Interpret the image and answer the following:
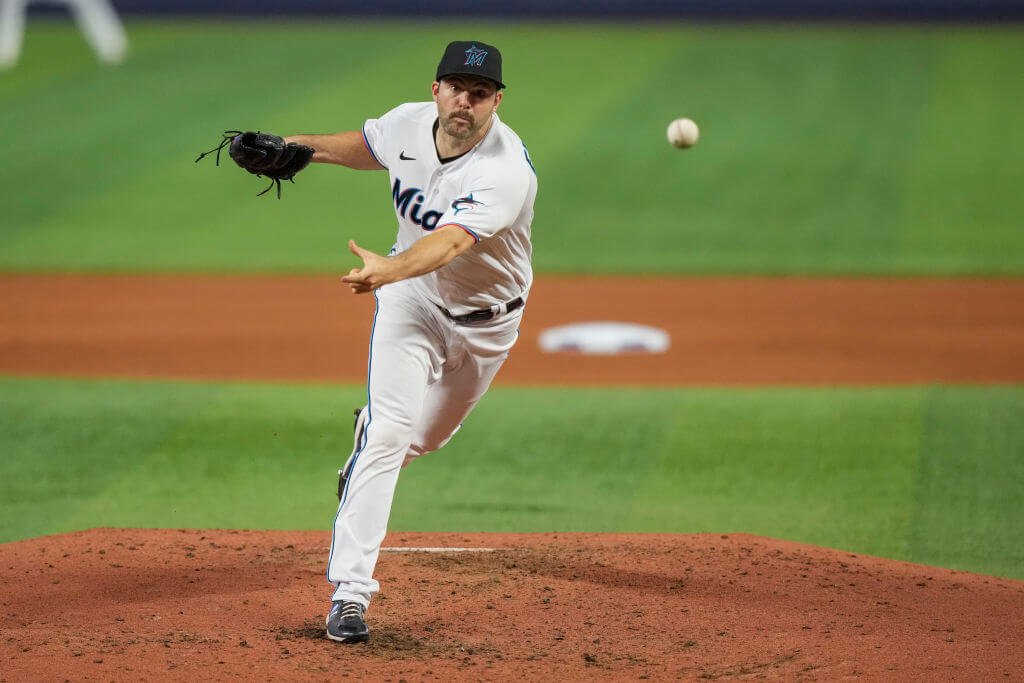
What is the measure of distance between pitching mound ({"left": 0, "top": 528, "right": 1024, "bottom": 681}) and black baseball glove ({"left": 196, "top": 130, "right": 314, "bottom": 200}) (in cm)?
174

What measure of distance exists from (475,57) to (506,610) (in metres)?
2.19

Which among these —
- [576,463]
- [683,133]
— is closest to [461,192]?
[683,133]

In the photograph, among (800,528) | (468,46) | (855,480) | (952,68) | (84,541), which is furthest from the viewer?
(952,68)

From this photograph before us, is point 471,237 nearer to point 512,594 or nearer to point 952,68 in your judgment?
point 512,594

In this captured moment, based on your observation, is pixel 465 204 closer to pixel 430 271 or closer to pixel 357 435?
pixel 430 271

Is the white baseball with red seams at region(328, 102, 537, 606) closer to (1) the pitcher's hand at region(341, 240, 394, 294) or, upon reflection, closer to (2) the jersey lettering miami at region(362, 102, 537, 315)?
(2) the jersey lettering miami at region(362, 102, 537, 315)

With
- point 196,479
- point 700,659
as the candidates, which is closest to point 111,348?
point 196,479

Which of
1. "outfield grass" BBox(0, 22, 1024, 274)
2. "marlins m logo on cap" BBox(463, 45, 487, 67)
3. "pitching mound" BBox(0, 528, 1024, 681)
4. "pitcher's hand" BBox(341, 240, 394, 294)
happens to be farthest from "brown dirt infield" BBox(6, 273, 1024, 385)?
"pitcher's hand" BBox(341, 240, 394, 294)

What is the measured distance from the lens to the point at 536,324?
1177 centimetres

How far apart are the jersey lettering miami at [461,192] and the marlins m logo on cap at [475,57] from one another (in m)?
0.33

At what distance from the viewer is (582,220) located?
15.2 m

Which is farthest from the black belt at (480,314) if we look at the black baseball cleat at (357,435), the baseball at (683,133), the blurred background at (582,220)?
the baseball at (683,133)

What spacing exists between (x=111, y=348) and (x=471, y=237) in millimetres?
6280

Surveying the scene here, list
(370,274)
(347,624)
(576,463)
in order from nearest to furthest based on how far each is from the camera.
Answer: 1. (370,274)
2. (347,624)
3. (576,463)
